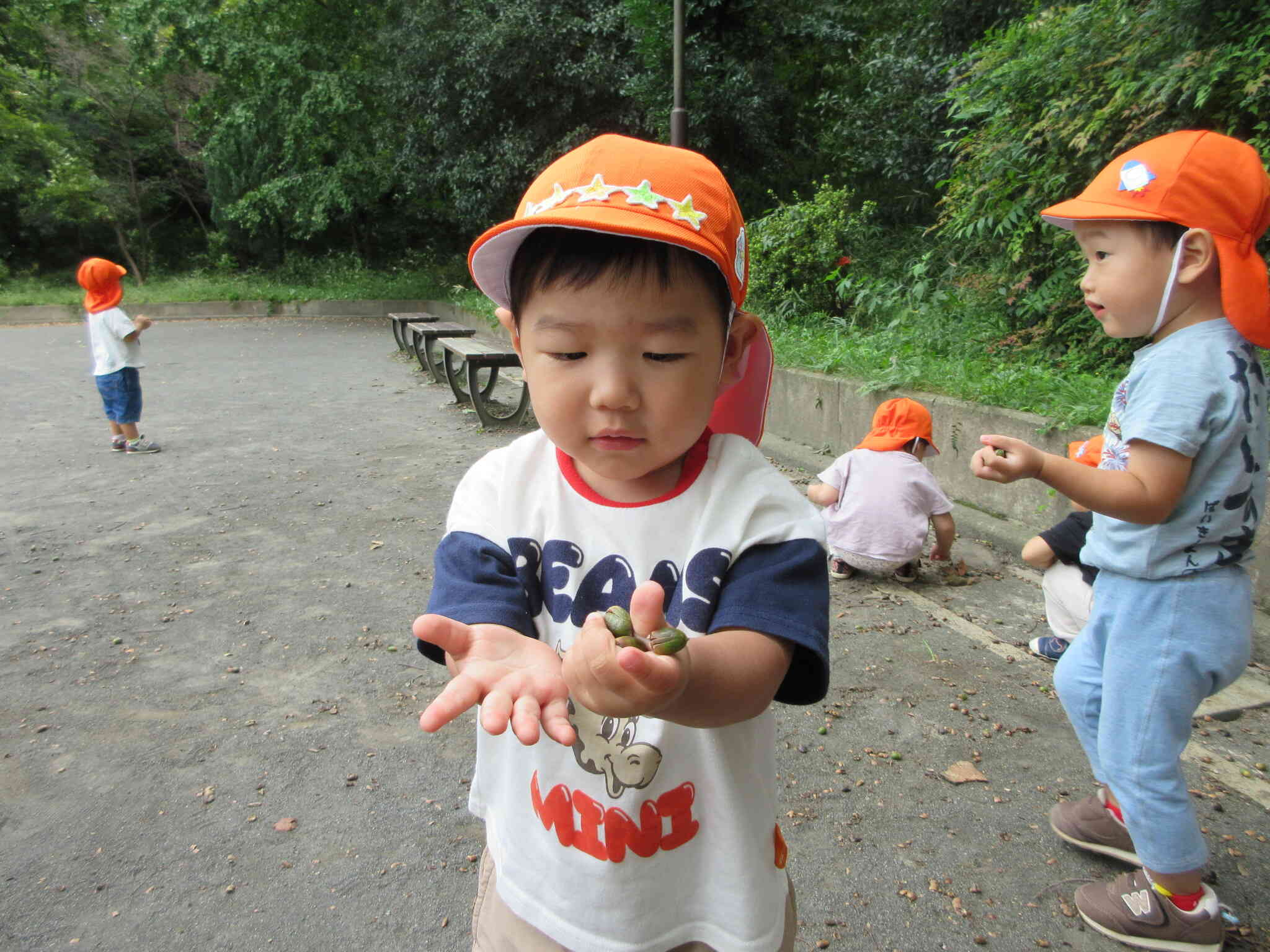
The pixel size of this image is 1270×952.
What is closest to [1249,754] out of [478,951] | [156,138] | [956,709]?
[956,709]

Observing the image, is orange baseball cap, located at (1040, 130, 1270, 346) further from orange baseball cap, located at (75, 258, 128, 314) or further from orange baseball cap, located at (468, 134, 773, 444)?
orange baseball cap, located at (75, 258, 128, 314)

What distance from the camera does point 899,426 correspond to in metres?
4.57

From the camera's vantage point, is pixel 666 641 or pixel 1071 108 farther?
pixel 1071 108

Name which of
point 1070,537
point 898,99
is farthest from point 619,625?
point 898,99

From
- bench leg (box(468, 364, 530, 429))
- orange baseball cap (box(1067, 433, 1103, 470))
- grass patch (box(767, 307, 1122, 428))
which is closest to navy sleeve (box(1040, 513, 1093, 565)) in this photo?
orange baseball cap (box(1067, 433, 1103, 470))

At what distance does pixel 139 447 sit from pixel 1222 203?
25.8ft

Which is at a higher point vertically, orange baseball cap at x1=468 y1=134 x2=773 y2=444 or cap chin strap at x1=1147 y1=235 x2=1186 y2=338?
orange baseball cap at x1=468 y1=134 x2=773 y2=444

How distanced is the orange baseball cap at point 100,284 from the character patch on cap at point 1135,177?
7.71 meters

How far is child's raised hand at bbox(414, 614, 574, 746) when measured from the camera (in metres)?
0.98

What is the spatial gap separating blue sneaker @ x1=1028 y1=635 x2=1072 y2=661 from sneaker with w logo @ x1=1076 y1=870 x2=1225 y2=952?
1.43 m

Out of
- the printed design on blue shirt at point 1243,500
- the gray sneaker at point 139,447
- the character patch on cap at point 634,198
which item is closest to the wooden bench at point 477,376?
the gray sneaker at point 139,447

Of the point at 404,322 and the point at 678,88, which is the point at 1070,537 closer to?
the point at 678,88

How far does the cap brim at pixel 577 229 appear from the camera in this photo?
1116mm

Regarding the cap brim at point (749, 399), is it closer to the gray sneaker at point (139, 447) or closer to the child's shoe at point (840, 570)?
the child's shoe at point (840, 570)
